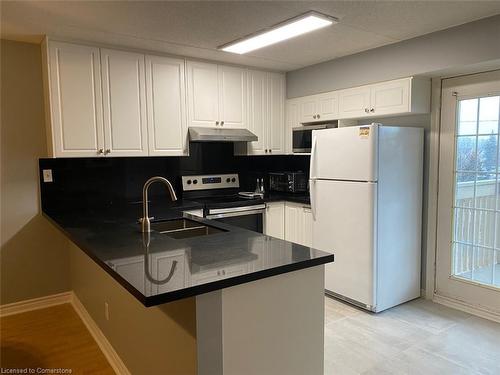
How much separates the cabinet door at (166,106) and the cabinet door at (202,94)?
0.08 metres

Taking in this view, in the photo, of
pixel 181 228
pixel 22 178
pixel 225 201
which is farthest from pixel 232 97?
pixel 22 178

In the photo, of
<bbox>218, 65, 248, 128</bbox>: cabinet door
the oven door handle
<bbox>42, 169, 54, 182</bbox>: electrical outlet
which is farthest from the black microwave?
<bbox>42, 169, 54, 182</bbox>: electrical outlet

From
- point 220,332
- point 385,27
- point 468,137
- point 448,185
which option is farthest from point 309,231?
point 220,332

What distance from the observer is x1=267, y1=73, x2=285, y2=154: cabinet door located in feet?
14.3

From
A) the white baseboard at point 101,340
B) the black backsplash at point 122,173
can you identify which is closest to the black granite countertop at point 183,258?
the white baseboard at point 101,340

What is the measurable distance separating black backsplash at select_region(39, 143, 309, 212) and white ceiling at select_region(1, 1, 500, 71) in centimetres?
111

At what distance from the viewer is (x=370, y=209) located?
321cm

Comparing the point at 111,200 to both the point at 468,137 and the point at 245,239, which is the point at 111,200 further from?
the point at 468,137

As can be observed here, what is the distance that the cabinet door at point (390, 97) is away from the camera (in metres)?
3.24

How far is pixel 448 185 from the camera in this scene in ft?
11.2

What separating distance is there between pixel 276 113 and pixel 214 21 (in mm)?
1858

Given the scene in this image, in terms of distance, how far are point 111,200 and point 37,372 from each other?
1.63 m

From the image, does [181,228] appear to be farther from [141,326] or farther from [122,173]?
[122,173]

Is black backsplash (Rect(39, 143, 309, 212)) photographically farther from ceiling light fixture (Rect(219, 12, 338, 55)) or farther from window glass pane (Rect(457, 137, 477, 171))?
window glass pane (Rect(457, 137, 477, 171))
